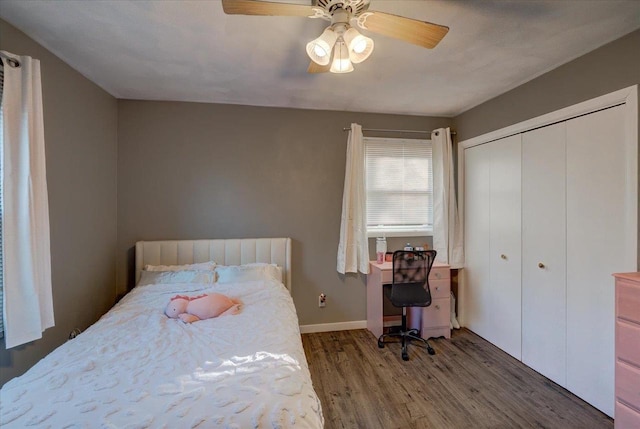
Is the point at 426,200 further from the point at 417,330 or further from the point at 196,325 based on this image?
the point at 196,325

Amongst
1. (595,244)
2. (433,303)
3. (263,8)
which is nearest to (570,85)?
(595,244)

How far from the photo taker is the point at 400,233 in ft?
11.5

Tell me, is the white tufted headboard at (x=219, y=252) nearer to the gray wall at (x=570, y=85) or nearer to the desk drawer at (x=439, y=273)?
the desk drawer at (x=439, y=273)

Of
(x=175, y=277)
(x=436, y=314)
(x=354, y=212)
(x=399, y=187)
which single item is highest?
(x=399, y=187)

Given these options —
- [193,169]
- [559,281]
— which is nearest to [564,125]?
[559,281]

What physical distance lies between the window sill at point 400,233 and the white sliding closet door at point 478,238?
458 mm

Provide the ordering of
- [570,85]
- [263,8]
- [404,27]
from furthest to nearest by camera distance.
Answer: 1. [570,85]
2. [404,27]
3. [263,8]

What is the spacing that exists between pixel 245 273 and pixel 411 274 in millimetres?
1630

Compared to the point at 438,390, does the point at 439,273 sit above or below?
above

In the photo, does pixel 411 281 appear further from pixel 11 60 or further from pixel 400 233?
pixel 11 60

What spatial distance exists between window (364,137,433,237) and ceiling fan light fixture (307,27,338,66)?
6.60 feet

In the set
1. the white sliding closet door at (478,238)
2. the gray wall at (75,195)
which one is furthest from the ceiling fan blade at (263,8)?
the white sliding closet door at (478,238)

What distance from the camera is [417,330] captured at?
3184mm

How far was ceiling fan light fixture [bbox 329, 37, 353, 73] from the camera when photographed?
4.74ft
